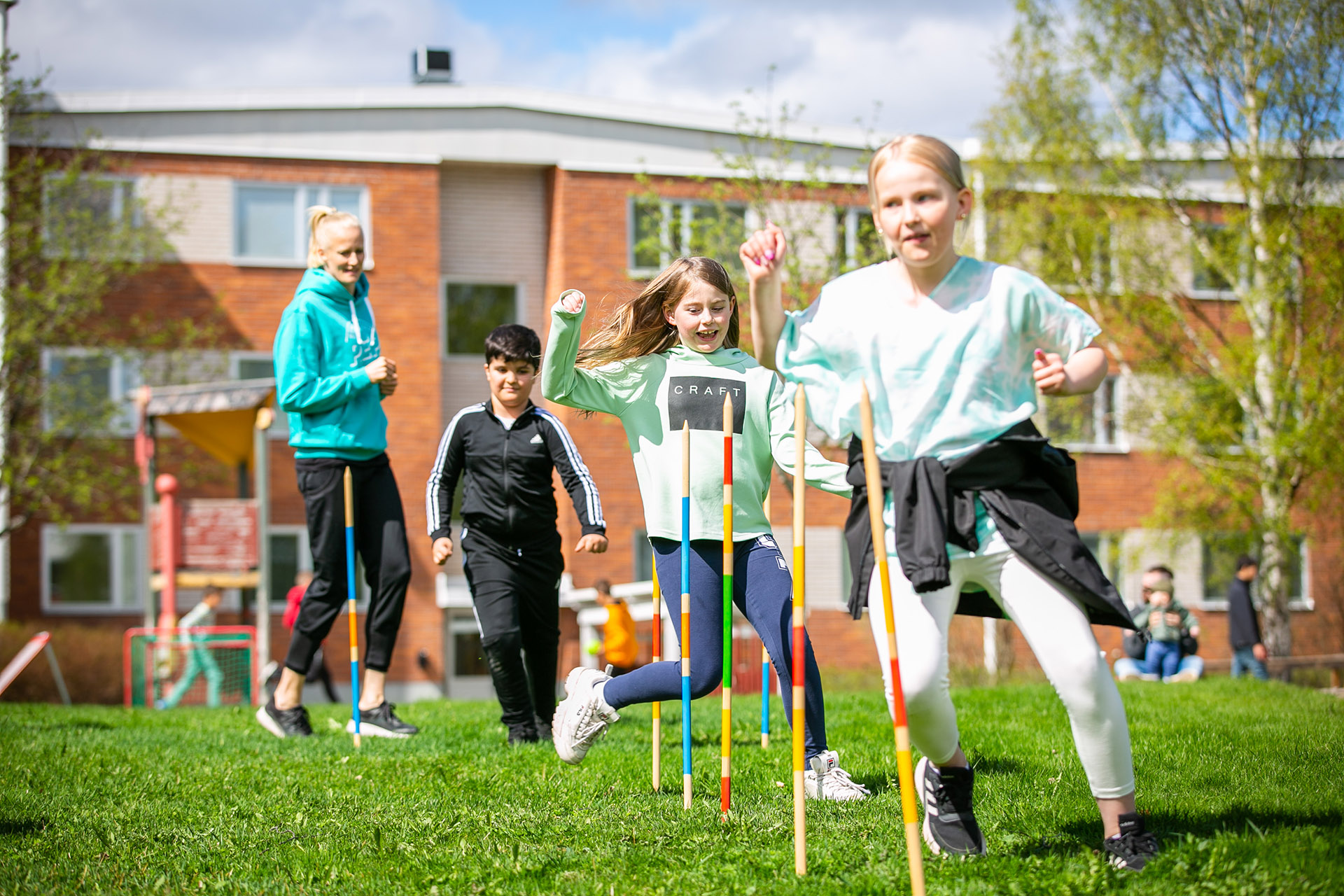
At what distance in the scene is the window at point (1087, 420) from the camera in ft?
76.4

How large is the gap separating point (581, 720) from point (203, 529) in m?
13.6

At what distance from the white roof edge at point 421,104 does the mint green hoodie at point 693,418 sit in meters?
18.9

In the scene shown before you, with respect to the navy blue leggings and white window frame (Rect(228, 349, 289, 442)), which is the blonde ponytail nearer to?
the navy blue leggings

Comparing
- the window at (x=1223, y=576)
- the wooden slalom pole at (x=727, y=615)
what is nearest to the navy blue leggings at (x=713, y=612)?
the wooden slalom pole at (x=727, y=615)

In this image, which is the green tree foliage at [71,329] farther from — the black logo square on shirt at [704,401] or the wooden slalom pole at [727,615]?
the wooden slalom pole at [727,615]

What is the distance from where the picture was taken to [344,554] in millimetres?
6949

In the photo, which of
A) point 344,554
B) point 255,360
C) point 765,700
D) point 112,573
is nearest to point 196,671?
point 112,573

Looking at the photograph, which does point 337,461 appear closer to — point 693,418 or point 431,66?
point 693,418

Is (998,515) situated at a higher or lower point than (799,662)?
higher

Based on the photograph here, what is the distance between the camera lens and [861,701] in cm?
871

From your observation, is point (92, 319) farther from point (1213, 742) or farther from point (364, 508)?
point (1213, 742)

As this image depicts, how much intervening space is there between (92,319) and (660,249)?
454 inches

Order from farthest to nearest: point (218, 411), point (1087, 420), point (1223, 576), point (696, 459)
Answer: point (1223, 576), point (1087, 420), point (218, 411), point (696, 459)

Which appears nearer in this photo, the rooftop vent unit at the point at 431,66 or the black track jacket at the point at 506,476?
the black track jacket at the point at 506,476
